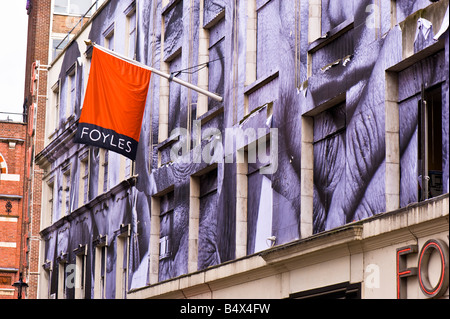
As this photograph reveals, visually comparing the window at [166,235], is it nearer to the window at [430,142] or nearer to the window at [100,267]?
the window at [100,267]

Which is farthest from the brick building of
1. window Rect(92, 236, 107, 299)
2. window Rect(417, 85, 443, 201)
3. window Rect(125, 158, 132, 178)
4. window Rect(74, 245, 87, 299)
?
window Rect(417, 85, 443, 201)

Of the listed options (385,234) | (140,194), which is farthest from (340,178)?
(140,194)

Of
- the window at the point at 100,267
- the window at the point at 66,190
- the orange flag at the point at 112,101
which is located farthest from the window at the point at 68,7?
the orange flag at the point at 112,101

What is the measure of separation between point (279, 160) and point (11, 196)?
5117 cm

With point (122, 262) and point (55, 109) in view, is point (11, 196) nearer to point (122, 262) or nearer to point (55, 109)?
point (55, 109)

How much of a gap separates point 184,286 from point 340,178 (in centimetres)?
847

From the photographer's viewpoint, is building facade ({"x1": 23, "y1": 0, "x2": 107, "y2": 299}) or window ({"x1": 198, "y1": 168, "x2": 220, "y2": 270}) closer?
window ({"x1": 198, "y1": 168, "x2": 220, "y2": 270})

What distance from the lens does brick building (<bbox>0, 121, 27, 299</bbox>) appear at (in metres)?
71.0

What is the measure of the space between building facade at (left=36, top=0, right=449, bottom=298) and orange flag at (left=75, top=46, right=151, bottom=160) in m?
2.16

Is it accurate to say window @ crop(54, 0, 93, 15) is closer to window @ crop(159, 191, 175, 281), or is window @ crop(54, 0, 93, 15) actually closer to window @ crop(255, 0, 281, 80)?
window @ crop(159, 191, 175, 281)

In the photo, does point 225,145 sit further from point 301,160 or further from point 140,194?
point 140,194

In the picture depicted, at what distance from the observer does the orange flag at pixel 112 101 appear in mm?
27484

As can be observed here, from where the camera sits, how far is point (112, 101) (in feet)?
90.5

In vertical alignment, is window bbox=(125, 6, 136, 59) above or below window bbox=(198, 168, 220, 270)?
above
